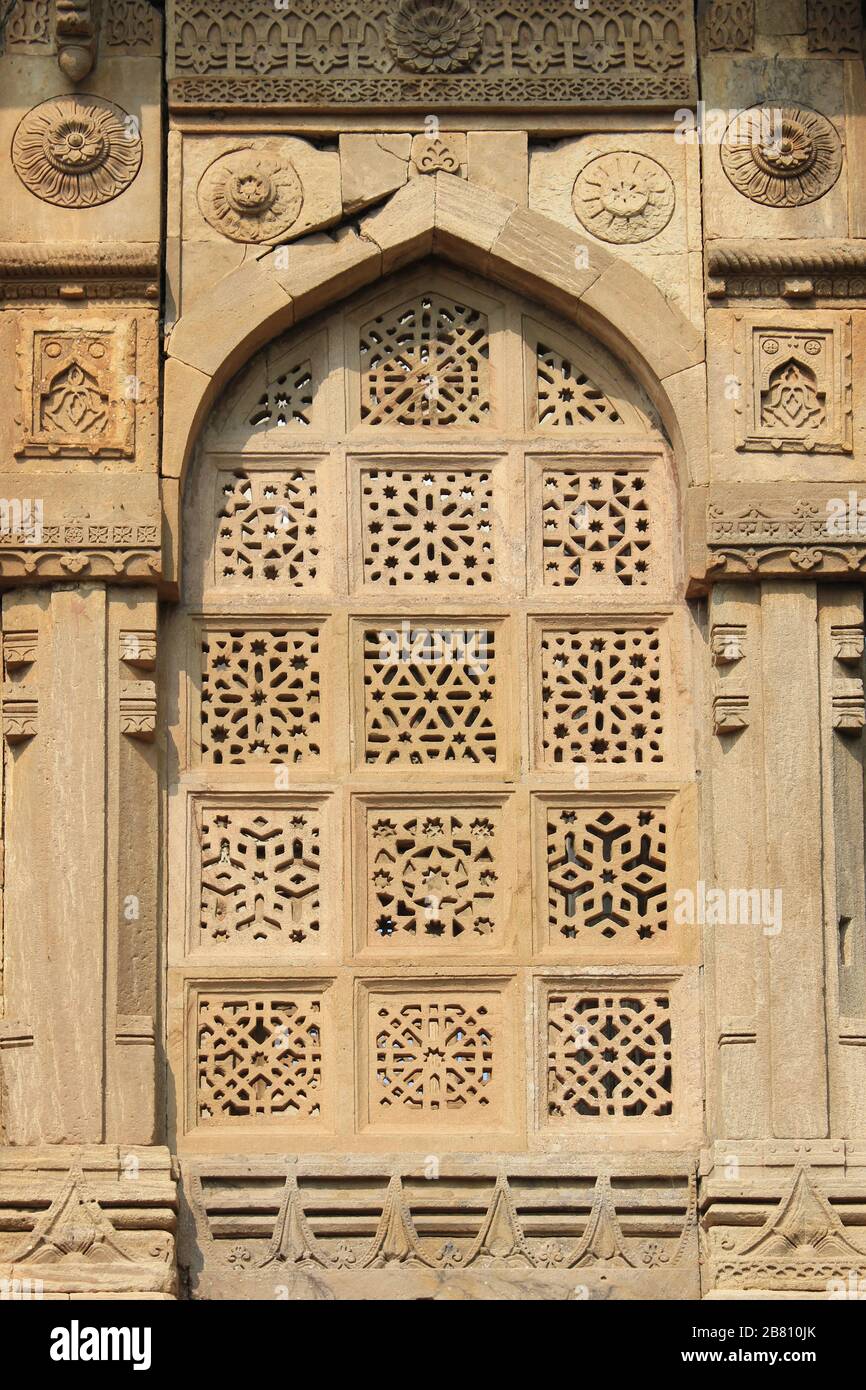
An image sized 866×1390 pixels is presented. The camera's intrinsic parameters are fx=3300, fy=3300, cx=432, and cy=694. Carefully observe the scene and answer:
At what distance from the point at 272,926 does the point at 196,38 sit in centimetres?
350

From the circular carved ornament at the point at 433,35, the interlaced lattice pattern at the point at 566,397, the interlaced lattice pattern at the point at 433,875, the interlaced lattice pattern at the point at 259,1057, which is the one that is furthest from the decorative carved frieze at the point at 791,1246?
the circular carved ornament at the point at 433,35

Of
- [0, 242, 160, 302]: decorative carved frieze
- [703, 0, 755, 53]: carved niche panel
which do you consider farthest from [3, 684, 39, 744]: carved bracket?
[703, 0, 755, 53]: carved niche panel

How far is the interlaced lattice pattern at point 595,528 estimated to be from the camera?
12.7m

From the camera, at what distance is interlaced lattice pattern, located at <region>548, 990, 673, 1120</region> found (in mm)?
12234

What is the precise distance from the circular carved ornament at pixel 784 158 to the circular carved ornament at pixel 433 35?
42.8 inches

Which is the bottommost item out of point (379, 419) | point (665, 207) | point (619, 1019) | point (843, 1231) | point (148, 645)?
point (843, 1231)

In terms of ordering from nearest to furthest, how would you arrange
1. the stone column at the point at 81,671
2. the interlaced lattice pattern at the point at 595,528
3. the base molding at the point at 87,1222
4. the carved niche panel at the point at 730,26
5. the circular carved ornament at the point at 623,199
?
the base molding at the point at 87,1222 < the stone column at the point at 81,671 < the interlaced lattice pattern at the point at 595,528 < the circular carved ornament at the point at 623,199 < the carved niche panel at the point at 730,26

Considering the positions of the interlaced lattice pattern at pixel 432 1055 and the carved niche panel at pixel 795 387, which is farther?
the carved niche panel at pixel 795 387

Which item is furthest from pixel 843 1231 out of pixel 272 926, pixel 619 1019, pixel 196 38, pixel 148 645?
pixel 196 38

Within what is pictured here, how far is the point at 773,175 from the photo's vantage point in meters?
12.8

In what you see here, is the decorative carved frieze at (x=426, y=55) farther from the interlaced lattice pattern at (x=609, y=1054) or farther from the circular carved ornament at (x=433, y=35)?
the interlaced lattice pattern at (x=609, y=1054)

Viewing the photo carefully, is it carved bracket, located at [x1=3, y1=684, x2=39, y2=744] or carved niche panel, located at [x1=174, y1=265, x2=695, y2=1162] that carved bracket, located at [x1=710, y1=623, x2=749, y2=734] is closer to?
carved niche panel, located at [x1=174, y1=265, x2=695, y2=1162]

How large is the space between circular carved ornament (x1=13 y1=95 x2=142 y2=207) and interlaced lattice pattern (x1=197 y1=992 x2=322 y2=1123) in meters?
3.16

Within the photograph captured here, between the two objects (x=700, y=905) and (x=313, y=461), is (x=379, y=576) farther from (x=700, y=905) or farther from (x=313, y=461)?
(x=700, y=905)
